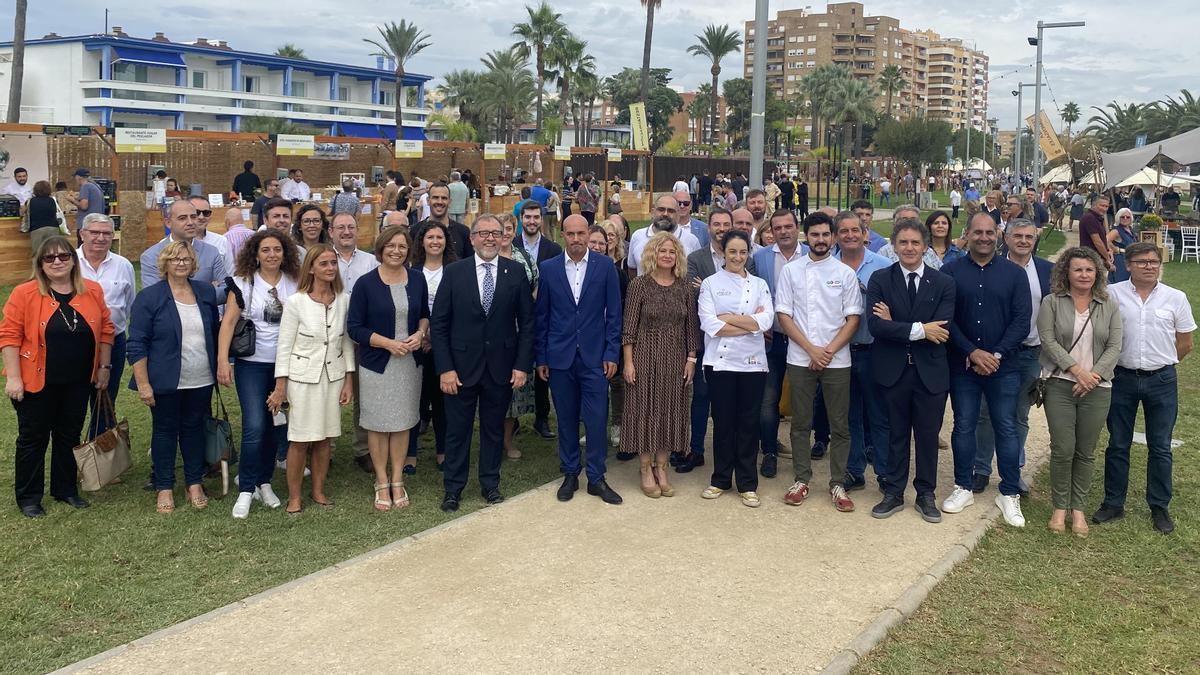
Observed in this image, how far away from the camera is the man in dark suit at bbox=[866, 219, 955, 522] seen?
6.07 meters

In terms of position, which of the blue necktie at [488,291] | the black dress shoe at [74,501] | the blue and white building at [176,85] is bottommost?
the black dress shoe at [74,501]

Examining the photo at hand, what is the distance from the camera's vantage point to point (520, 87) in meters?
81.1

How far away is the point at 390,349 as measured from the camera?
6.17 m

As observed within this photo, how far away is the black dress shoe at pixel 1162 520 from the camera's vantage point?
6.09 metres

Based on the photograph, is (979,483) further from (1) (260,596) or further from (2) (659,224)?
(1) (260,596)

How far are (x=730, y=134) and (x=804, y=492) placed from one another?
106 meters

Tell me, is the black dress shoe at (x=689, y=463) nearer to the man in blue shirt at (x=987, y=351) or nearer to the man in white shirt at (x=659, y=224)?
the man in white shirt at (x=659, y=224)

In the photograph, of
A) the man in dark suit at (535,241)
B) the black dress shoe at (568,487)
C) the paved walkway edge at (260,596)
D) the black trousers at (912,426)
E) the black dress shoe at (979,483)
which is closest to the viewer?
the paved walkway edge at (260,596)

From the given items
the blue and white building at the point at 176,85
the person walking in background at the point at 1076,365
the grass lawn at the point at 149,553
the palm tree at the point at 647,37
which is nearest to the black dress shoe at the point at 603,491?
the grass lawn at the point at 149,553

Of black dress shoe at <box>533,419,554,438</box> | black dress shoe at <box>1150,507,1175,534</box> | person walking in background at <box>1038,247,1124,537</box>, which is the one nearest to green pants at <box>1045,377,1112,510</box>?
person walking in background at <box>1038,247,1124,537</box>

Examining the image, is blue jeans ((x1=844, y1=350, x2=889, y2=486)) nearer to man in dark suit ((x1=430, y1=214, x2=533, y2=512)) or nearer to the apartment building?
man in dark suit ((x1=430, y1=214, x2=533, y2=512))

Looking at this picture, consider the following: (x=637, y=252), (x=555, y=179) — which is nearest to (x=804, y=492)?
(x=637, y=252)

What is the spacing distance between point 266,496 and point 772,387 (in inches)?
135

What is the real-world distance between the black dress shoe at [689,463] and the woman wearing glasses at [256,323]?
2840 mm
